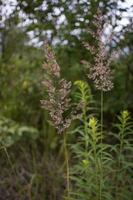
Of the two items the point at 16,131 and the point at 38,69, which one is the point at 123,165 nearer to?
the point at 16,131

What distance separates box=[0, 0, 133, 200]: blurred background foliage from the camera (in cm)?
390

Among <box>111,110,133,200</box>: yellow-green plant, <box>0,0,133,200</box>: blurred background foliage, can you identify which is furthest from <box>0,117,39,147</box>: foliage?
<box>111,110,133,200</box>: yellow-green plant

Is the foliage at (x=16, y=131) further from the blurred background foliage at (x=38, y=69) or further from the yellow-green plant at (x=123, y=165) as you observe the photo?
the yellow-green plant at (x=123, y=165)

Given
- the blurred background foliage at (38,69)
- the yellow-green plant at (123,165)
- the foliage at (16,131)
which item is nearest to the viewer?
the yellow-green plant at (123,165)

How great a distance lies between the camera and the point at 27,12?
392 centimetres

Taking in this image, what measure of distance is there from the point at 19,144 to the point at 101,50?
274cm

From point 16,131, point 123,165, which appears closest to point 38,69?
point 16,131

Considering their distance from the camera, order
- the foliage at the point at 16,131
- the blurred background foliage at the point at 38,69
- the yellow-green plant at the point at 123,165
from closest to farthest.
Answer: the yellow-green plant at the point at 123,165 < the blurred background foliage at the point at 38,69 < the foliage at the point at 16,131

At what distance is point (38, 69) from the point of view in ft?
19.1

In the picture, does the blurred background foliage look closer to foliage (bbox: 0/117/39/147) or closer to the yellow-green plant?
foliage (bbox: 0/117/39/147)

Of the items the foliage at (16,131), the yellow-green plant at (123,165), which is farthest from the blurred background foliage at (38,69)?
the yellow-green plant at (123,165)

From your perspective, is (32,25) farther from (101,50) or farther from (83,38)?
(101,50)

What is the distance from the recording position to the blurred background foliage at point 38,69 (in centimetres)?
390

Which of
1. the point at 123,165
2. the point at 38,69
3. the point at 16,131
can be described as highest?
the point at 38,69
